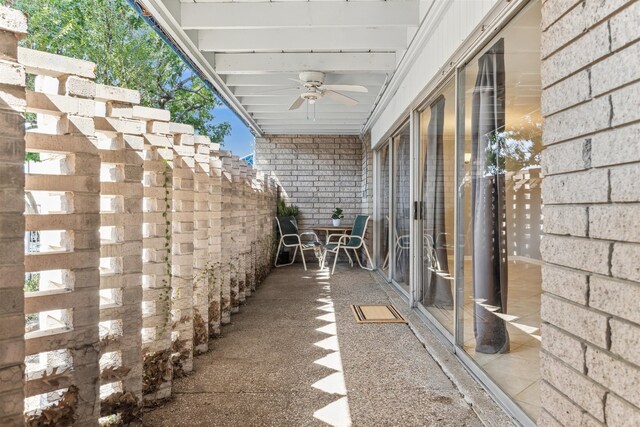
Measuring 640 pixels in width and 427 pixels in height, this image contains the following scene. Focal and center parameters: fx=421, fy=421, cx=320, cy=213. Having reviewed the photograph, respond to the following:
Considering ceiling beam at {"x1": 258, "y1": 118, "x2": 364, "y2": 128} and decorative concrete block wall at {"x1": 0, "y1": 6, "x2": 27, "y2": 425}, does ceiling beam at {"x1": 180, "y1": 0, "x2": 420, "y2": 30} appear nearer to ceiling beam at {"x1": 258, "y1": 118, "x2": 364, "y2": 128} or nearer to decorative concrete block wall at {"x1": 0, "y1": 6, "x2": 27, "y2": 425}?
decorative concrete block wall at {"x1": 0, "y1": 6, "x2": 27, "y2": 425}

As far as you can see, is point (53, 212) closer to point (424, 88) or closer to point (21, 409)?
point (21, 409)

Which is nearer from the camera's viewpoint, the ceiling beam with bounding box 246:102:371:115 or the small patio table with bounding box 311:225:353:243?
the ceiling beam with bounding box 246:102:371:115

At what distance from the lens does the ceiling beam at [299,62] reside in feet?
14.0

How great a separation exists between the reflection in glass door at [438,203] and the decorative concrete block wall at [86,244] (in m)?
1.77

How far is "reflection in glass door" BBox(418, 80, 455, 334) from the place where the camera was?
9.86ft

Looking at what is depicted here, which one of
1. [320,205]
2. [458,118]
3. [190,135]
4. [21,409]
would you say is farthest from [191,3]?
Result: [320,205]

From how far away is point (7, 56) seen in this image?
1125mm

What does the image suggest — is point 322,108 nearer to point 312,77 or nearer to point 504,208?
point 312,77

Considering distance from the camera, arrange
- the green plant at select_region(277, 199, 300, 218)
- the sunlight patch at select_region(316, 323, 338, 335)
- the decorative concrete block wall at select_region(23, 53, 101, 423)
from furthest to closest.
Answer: the green plant at select_region(277, 199, 300, 218), the sunlight patch at select_region(316, 323, 338, 335), the decorative concrete block wall at select_region(23, 53, 101, 423)

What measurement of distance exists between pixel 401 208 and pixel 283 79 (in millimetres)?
2051

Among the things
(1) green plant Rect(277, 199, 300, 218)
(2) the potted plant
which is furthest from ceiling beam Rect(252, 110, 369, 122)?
(2) the potted plant

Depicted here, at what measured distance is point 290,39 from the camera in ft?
12.6

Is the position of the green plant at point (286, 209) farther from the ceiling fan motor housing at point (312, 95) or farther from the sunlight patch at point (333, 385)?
the sunlight patch at point (333, 385)

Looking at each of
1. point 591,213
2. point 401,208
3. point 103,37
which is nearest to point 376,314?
point 401,208
